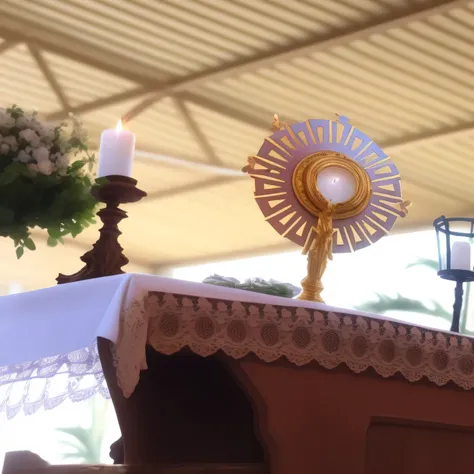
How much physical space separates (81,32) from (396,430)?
5.29 m

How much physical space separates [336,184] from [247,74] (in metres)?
4.63

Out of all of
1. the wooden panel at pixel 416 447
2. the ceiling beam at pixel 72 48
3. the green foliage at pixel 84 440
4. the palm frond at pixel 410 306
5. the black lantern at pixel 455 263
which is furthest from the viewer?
the green foliage at pixel 84 440

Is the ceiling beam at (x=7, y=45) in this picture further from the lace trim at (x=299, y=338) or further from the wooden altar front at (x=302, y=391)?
the lace trim at (x=299, y=338)

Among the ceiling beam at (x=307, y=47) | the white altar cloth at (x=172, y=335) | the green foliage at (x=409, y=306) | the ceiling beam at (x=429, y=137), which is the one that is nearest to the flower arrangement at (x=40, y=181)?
the white altar cloth at (x=172, y=335)

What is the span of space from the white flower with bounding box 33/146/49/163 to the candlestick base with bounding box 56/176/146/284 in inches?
4.8

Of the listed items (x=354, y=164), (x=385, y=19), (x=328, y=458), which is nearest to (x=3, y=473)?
(x=328, y=458)

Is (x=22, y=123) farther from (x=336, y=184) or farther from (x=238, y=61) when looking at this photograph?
(x=238, y=61)

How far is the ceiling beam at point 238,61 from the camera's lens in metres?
5.24

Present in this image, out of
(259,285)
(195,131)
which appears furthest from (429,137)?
(259,285)

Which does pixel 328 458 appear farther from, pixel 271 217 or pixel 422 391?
pixel 271 217

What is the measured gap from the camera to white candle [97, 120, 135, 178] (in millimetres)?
1638

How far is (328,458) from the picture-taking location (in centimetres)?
129

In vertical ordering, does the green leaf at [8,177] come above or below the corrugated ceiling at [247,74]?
below

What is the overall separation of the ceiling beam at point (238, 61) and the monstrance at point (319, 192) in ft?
11.6
